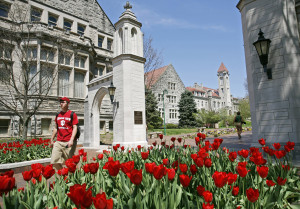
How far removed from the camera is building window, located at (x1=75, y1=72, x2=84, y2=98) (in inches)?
717

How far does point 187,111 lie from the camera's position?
36.6 m

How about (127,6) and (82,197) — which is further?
(127,6)

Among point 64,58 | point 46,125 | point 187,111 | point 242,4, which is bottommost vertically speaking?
point 46,125

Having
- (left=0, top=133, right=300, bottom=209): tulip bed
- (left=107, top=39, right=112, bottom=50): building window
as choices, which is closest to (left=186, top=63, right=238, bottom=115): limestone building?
(left=107, top=39, right=112, bottom=50): building window

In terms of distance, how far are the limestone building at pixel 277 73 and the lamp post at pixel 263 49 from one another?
148 millimetres

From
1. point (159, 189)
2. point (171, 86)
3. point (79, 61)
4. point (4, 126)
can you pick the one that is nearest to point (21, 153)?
point (159, 189)

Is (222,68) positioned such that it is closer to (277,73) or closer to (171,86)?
(171,86)

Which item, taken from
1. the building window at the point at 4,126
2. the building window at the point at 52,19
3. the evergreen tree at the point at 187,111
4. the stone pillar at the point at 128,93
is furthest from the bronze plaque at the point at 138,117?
the evergreen tree at the point at 187,111

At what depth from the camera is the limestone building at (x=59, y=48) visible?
13930mm

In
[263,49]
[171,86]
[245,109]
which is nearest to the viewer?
[263,49]

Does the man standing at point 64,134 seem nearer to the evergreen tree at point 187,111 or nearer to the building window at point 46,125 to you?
the building window at point 46,125

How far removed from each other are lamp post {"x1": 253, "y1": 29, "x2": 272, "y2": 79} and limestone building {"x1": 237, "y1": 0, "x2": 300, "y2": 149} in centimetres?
15

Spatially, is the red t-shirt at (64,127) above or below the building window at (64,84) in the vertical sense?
below

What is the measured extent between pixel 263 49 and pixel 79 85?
16.6 m
